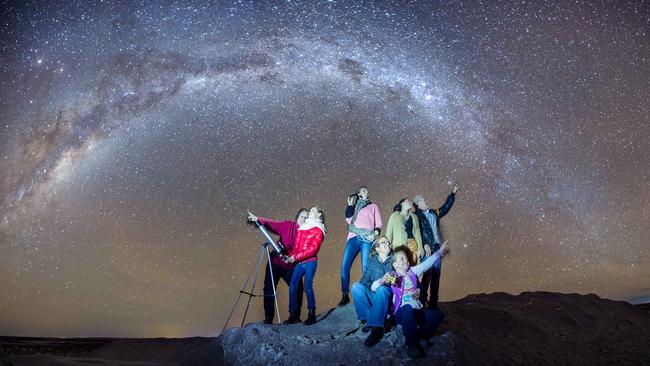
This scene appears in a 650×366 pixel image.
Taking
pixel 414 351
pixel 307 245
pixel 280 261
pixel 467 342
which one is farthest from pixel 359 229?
pixel 414 351

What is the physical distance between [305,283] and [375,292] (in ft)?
4.93

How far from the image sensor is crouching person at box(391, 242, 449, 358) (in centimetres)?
495

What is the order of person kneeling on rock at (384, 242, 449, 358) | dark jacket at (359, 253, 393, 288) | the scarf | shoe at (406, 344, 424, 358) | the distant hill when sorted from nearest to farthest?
shoe at (406, 344, 424, 358) < person kneeling on rock at (384, 242, 449, 358) < the distant hill < dark jacket at (359, 253, 393, 288) < the scarf

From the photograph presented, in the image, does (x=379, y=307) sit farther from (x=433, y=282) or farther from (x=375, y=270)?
(x=433, y=282)

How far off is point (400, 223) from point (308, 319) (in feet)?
7.60

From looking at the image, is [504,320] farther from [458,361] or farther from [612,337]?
[458,361]

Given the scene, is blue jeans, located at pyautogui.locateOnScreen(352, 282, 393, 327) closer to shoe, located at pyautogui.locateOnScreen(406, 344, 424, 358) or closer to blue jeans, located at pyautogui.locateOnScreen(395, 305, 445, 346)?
blue jeans, located at pyautogui.locateOnScreen(395, 305, 445, 346)

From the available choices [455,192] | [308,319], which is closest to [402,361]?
[308,319]

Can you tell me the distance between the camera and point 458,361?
4.96 metres

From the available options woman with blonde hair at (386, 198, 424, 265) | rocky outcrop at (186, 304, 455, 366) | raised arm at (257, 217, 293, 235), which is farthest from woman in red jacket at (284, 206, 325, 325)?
woman with blonde hair at (386, 198, 424, 265)

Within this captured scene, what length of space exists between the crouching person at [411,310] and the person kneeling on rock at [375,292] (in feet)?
0.51

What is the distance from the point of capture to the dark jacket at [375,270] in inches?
229

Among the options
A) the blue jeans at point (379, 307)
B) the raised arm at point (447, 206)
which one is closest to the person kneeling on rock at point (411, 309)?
the blue jeans at point (379, 307)

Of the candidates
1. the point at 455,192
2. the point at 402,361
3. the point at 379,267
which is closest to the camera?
the point at 402,361
